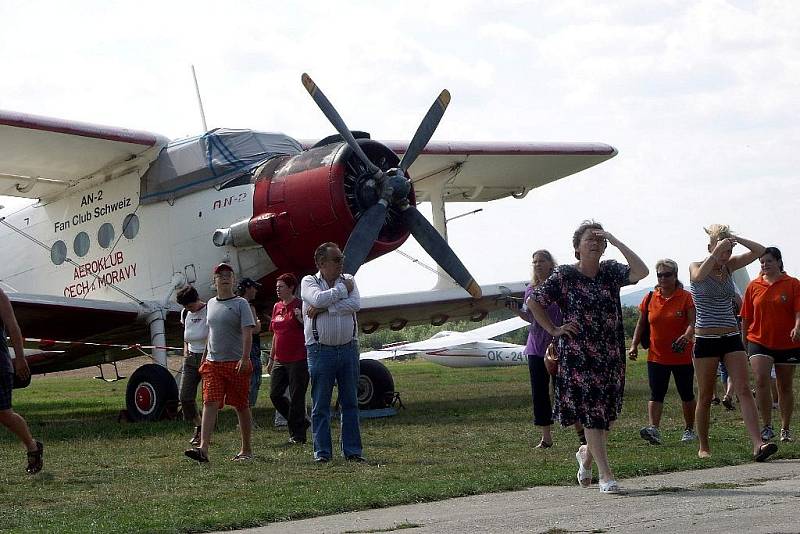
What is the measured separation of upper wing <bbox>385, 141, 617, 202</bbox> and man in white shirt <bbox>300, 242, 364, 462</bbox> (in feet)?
28.7

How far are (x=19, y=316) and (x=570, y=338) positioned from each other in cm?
910

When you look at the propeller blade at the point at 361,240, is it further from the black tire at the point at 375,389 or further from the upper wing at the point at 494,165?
the upper wing at the point at 494,165

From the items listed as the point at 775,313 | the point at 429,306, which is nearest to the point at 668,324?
the point at 775,313

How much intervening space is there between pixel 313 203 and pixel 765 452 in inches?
255

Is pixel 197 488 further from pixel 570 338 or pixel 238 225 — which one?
pixel 238 225

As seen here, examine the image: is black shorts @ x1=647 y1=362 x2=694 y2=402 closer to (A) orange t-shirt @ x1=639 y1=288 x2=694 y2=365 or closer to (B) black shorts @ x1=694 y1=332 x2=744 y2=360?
(A) orange t-shirt @ x1=639 y1=288 x2=694 y2=365

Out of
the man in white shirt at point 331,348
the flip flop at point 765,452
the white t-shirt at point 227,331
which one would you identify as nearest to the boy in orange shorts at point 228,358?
the white t-shirt at point 227,331

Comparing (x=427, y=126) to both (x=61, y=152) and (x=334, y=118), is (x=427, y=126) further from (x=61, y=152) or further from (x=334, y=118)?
(x=61, y=152)

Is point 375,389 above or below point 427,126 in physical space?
below

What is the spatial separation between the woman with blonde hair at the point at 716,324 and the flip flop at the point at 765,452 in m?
0.29

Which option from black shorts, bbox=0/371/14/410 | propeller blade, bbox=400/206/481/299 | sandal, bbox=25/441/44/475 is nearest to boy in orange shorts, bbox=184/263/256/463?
sandal, bbox=25/441/44/475

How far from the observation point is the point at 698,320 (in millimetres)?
8727

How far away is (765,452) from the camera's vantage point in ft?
26.3

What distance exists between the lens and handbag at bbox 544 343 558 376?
27.8 feet
